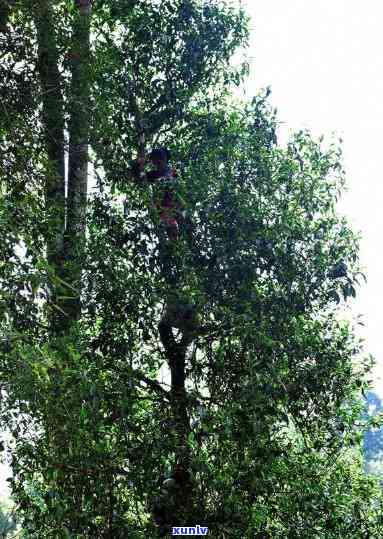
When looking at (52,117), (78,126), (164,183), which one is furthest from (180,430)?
(52,117)

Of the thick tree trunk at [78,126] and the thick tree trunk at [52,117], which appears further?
the thick tree trunk at [78,126]

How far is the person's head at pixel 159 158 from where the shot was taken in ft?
31.3

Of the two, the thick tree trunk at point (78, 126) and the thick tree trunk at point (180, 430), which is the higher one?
the thick tree trunk at point (78, 126)

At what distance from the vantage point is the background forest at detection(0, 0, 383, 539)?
7727mm

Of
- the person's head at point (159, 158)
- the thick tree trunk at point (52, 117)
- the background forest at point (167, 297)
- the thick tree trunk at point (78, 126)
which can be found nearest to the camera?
the background forest at point (167, 297)

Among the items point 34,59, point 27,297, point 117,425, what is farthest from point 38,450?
point 34,59

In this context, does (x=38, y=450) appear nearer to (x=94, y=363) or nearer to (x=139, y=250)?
(x=94, y=363)

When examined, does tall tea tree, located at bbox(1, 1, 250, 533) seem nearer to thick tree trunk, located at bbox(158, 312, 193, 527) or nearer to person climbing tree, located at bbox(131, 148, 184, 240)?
person climbing tree, located at bbox(131, 148, 184, 240)

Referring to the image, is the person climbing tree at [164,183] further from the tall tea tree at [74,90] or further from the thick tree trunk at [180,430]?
the thick tree trunk at [180,430]

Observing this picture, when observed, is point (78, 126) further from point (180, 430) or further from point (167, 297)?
point (180, 430)

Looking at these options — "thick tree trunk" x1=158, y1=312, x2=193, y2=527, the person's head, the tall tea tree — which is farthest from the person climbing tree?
"thick tree trunk" x1=158, y1=312, x2=193, y2=527

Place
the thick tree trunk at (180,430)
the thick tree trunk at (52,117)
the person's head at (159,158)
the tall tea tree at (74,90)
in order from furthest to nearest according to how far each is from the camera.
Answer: the person's head at (159,158) < the thick tree trunk at (52,117) < the tall tea tree at (74,90) < the thick tree trunk at (180,430)

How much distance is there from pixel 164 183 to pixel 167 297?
147cm

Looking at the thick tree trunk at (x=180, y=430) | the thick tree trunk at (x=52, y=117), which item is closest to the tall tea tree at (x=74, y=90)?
the thick tree trunk at (x=52, y=117)
